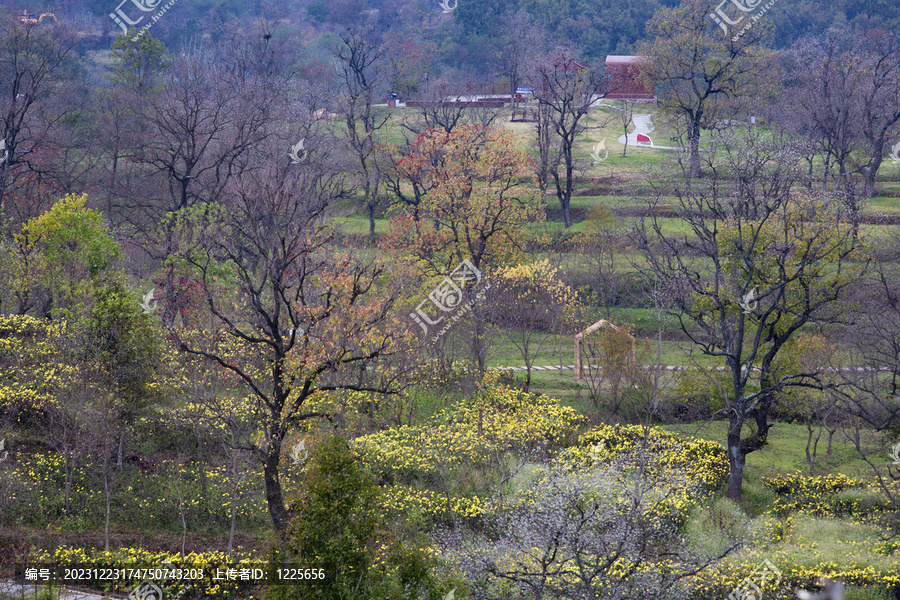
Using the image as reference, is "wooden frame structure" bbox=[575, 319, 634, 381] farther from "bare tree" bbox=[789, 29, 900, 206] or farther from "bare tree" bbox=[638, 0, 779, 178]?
"bare tree" bbox=[638, 0, 779, 178]

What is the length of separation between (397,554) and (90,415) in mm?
8729

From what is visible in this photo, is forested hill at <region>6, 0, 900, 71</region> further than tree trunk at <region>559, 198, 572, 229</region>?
Yes

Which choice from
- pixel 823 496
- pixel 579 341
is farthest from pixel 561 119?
pixel 823 496

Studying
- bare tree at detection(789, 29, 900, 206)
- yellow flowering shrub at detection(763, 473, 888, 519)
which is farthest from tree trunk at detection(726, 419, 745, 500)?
bare tree at detection(789, 29, 900, 206)

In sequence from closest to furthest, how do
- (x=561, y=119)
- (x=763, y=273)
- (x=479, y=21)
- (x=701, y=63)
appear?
(x=763, y=273) < (x=561, y=119) < (x=701, y=63) < (x=479, y=21)

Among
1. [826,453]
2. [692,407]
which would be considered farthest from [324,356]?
[826,453]

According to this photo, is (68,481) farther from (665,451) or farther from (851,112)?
(851,112)

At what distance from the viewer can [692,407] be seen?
22484 millimetres

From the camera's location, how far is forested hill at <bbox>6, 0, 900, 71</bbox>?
2608 inches

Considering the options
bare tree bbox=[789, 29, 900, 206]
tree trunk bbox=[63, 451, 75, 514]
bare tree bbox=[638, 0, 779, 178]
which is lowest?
tree trunk bbox=[63, 451, 75, 514]

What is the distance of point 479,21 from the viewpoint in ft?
235

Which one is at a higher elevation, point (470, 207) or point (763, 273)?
point (470, 207)

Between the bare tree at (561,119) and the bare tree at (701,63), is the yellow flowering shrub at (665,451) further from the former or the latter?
the bare tree at (701,63)

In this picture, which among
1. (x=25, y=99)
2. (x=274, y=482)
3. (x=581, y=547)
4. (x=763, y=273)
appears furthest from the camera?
(x=25, y=99)
